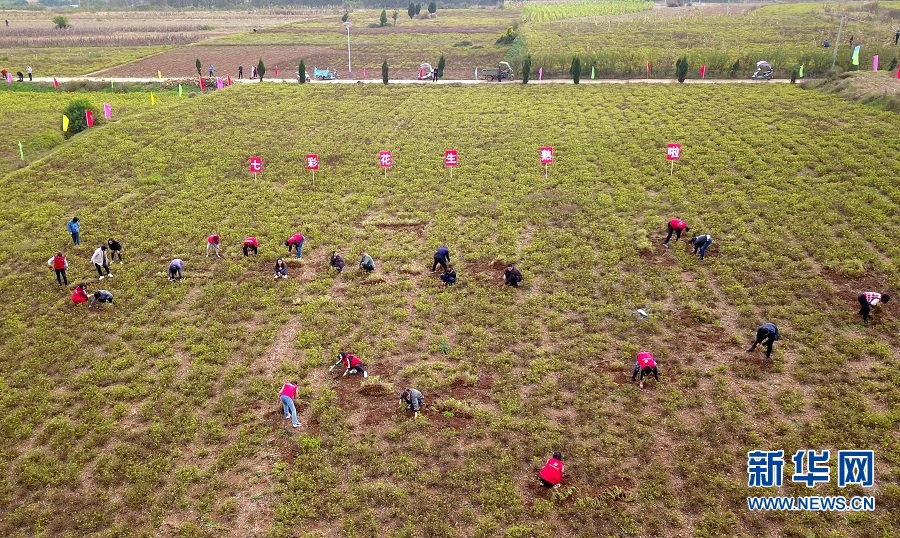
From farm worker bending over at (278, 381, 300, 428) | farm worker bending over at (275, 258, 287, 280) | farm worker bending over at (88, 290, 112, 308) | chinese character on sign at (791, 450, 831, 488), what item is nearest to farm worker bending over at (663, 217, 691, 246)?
chinese character on sign at (791, 450, 831, 488)

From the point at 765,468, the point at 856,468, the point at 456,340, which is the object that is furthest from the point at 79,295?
the point at 856,468

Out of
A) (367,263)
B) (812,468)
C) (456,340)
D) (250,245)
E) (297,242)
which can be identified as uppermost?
(297,242)

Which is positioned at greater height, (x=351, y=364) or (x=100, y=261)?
(x=100, y=261)

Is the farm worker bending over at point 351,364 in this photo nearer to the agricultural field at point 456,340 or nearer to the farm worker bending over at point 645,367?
the agricultural field at point 456,340

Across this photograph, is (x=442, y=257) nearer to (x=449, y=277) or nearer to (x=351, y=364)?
(x=449, y=277)

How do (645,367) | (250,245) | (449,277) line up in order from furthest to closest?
1. (250,245)
2. (449,277)
3. (645,367)

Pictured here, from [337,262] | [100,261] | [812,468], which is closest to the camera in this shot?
[812,468]

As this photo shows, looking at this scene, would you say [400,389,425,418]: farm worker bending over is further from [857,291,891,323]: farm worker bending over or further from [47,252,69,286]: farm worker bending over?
[47,252,69,286]: farm worker bending over

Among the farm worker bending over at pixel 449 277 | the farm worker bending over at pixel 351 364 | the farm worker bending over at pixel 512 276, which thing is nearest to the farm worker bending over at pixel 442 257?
the farm worker bending over at pixel 449 277
